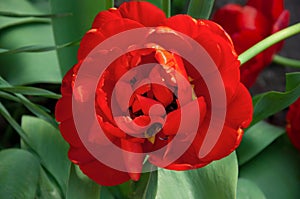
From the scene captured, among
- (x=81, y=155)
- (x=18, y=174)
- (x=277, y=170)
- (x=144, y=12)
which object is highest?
(x=144, y=12)

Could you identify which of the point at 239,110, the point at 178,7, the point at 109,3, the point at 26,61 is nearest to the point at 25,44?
the point at 26,61

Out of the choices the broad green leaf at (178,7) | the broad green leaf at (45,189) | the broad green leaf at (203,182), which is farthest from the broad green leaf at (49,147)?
the broad green leaf at (178,7)

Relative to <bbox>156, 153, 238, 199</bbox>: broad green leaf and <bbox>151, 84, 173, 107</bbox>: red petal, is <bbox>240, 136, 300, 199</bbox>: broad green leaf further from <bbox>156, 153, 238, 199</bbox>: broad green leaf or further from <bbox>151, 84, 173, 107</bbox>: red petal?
<bbox>151, 84, 173, 107</bbox>: red petal

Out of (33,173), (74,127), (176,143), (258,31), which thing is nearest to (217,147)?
(176,143)

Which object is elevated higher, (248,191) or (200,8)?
(200,8)

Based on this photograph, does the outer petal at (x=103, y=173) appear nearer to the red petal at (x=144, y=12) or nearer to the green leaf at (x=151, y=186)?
the green leaf at (x=151, y=186)

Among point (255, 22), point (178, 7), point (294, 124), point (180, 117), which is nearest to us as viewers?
point (180, 117)

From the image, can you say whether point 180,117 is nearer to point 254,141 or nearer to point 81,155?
point 81,155
